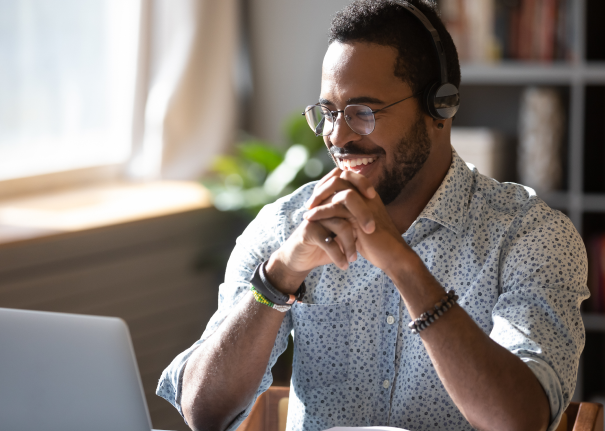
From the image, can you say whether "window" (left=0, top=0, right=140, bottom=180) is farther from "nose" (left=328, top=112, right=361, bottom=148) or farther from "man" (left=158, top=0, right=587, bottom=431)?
"nose" (left=328, top=112, right=361, bottom=148)

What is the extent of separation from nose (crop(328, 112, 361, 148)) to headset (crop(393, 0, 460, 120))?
15 centimetres

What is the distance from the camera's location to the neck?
4.36ft

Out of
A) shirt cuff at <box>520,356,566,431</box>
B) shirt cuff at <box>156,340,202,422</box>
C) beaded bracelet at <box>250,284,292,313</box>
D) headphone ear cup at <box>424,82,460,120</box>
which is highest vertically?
headphone ear cup at <box>424,82,460,120</box>

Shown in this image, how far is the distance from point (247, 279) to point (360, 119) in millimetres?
359

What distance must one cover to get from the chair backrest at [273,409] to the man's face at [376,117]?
411 millimetres

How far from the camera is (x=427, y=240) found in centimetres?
126

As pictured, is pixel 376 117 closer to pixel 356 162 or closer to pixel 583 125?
pixel 356 162

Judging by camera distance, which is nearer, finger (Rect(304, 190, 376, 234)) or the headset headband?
finger (Rect(304, 190, 376, 234))

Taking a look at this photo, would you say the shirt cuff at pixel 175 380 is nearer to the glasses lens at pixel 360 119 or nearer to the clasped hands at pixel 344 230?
the clasped hands at pixel 344 230

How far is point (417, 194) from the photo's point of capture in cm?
133

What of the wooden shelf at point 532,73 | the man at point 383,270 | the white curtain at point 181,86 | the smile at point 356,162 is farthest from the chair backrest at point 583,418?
the white curtain at point 181,86

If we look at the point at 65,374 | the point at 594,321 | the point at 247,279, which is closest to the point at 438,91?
the point at 247,279

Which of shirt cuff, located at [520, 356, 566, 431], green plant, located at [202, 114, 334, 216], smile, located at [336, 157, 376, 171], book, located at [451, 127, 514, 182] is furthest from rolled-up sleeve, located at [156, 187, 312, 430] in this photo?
book, located at [451, 127, 514, 182]

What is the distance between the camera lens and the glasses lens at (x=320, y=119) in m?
1.28
